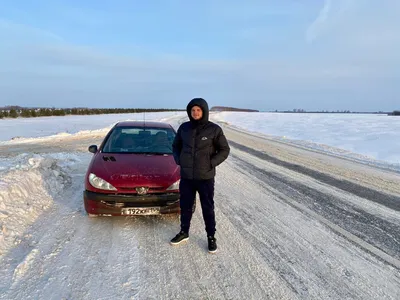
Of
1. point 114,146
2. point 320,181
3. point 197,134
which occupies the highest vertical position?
point 197,134

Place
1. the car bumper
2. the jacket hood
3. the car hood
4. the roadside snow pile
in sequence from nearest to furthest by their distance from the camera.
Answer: the jacket hood < the roadside snow pile < the car bumper < the car hood

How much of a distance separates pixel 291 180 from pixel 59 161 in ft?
20.9

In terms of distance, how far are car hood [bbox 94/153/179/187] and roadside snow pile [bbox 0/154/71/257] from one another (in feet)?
4.11

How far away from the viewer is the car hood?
4.13 m

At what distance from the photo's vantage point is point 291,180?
7.07m

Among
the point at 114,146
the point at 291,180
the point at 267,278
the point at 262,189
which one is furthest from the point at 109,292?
the point at 291,180

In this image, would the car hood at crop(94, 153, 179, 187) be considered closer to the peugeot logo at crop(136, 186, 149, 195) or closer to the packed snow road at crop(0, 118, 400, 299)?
the peugeot logo at crop(136, 186, 149, 195)

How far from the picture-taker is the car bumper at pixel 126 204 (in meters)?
4.02

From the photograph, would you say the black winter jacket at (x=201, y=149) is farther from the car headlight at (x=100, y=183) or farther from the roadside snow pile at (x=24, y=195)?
the roadside snow pile at (x=24, y=195)

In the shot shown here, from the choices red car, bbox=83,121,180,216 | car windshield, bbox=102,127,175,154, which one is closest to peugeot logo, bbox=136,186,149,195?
red car, bbox=83,121,180,216

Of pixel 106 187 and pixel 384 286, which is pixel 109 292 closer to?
pixel 106 187

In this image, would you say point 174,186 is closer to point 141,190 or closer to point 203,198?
point 141,190

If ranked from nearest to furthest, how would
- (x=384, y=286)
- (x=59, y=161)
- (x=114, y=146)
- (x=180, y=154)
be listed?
(x=384, y=286) < (x=180, y=154) < (x=114, y=146) < (x=59, y=161)

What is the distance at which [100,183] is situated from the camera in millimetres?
4133
